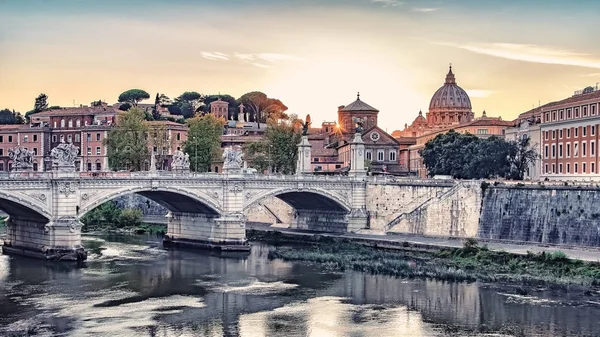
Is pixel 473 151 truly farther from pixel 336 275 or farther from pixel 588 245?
pixel 336 275

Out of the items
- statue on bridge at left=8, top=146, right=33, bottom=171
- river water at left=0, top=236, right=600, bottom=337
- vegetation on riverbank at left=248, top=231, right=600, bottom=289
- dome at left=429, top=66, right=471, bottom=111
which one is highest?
dome at left=429, top=66, right=471, bottom=111

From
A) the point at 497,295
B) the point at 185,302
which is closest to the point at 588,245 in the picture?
the point at 497,295

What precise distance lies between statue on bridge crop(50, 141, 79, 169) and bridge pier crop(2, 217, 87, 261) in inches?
100

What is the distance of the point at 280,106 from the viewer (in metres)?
115

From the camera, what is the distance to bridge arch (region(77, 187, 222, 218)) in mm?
41625

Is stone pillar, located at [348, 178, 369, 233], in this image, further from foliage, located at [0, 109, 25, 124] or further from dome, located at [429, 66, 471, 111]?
foliage, located at [0, 109, 25, 124]

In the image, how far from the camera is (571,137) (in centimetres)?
5578

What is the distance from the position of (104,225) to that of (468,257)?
27.0m

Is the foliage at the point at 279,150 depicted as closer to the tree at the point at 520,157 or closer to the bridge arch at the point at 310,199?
the bridge arch at the point at 310,199

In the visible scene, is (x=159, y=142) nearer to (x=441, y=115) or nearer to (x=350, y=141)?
(x=350, y=141)

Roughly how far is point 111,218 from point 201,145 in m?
12.0

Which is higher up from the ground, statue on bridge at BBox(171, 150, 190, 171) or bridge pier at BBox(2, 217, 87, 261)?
statue on bridge at BBox(171, 150, 190, 171)

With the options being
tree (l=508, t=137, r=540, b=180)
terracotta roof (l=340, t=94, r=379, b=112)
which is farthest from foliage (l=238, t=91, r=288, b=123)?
tree (l=508, t=137, r=540, b=180)

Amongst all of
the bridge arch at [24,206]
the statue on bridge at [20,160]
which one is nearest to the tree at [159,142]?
the statue on bridge at [20,160]
